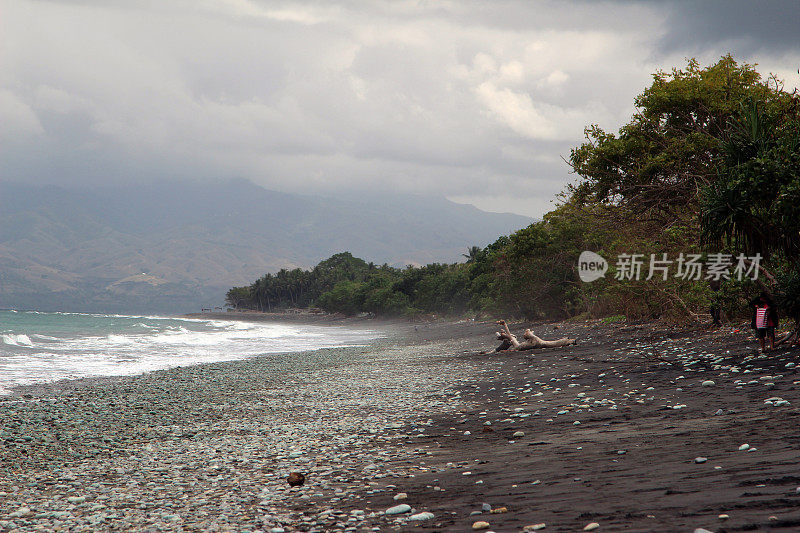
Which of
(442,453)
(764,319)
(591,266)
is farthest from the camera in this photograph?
(591,266)

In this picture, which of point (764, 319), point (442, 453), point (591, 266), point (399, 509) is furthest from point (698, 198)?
point (591, 266)

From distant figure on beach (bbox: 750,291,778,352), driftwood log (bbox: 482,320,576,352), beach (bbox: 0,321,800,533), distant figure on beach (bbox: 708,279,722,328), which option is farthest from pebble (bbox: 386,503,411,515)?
driftwood log (bbox: 482,320,576,352)

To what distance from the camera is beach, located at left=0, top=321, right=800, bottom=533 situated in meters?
6.07

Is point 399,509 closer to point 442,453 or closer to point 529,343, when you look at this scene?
point 442,453

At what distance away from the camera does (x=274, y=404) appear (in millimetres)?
17375

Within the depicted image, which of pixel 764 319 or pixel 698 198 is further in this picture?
pixel 698 198

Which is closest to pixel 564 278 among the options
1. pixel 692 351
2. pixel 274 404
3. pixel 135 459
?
pixel 692 351

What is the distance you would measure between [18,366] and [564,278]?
141ft

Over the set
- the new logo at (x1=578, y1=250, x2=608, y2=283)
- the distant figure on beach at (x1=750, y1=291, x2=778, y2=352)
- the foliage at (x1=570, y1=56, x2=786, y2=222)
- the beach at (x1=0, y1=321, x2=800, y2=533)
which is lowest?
the beach at (x1=0, y1=321, x2=800, y2=533)

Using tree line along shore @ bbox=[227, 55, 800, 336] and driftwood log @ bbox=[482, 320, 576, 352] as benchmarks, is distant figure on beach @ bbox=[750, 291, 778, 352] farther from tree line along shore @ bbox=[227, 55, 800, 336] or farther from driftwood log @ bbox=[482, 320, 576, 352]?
driftwood log @ bbox=[482, 320, 576, 352]

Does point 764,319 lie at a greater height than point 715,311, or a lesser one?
lesser

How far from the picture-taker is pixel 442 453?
9.79m

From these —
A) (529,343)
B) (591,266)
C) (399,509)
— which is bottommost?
(399,509)

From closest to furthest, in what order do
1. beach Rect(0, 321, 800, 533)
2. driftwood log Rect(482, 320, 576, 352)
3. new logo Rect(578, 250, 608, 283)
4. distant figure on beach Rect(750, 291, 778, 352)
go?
beach Rect(0, 321, 800, 533) → distant figure on beach Rect(750, 291, 778, 352) → driftwood log Rect(482, 320, 576, 352) → new logo Rect(578, 250, 608, 283)
